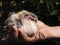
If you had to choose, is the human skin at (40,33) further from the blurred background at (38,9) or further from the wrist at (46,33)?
the blurred background at (38,9)

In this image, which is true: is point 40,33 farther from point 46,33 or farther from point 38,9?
point 38,9

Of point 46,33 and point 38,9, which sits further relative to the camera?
point 38,9

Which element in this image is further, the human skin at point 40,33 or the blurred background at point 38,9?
the blurred background at point 38,9

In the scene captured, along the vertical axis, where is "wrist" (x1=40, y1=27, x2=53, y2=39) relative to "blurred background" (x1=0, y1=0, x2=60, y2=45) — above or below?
below

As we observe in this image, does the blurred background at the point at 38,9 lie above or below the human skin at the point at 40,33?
above

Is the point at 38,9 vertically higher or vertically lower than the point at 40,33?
higher

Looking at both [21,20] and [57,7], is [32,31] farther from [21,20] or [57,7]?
[57,7]

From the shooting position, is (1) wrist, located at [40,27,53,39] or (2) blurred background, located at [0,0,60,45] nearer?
(1) wrist, located at [40,27,53,39]

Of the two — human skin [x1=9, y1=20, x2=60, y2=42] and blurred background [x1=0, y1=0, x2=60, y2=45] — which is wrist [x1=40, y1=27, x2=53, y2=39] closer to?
human skin [x1=9, y1=20, x2=60, y2=42]

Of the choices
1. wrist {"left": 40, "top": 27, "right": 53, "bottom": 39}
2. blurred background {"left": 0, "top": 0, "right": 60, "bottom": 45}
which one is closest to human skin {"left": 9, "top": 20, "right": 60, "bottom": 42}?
wrist {"left": 40, "top": 27, "right": 53, "bottom": 39}

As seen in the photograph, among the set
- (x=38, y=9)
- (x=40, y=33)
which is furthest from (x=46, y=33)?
(x=38, y=9)

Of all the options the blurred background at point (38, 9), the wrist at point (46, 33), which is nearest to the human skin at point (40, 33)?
the wrist at point (46, 33)

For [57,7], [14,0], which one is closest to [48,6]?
[57,7]
